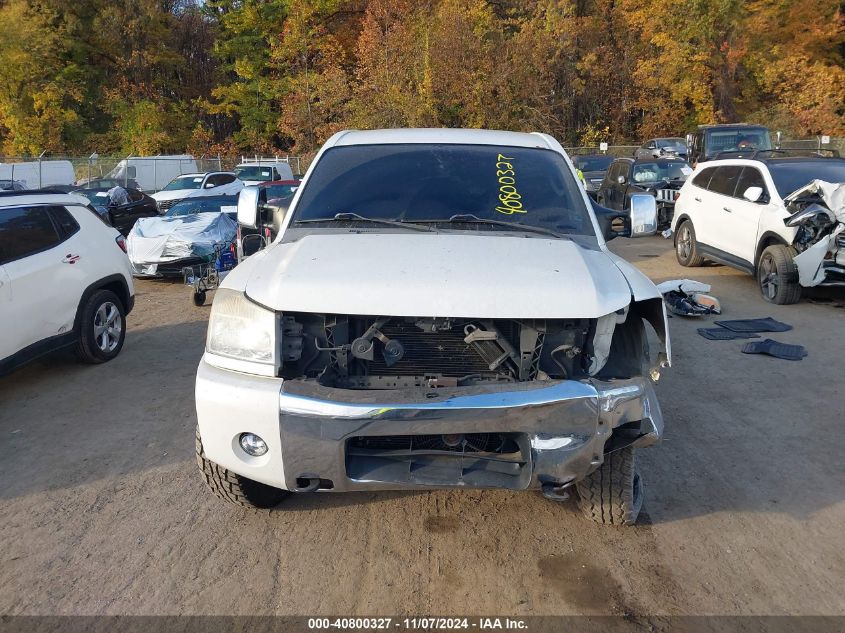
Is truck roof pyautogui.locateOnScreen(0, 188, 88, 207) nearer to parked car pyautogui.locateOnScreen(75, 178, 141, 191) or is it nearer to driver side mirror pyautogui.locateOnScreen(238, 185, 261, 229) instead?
driver side mirror pyautogui.locateOnScreen(238, 185, 261, 229)

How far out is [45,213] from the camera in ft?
21.4

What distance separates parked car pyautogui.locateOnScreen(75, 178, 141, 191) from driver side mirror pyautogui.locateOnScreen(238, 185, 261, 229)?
56.4 feet

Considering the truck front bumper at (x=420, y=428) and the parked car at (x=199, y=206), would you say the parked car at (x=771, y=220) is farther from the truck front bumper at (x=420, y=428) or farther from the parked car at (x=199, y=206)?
the parked car at (x=199, y=206)

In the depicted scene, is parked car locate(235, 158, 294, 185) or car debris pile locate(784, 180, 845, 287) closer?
car debris pile locate(784, 180, 845, 287)

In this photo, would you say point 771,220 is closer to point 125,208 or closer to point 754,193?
point 754,193

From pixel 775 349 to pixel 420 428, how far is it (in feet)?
17.3

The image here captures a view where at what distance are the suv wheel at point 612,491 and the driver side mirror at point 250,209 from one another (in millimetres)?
2804

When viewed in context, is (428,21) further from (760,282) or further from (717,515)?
(717,515)

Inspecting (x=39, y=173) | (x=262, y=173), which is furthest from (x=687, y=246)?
(x=39, y=173)

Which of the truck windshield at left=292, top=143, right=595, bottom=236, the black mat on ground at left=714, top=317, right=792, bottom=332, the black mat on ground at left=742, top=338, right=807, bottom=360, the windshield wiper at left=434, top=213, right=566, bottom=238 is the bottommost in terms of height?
the black mat on ground at left=714, top=317, right=792, bottom=332

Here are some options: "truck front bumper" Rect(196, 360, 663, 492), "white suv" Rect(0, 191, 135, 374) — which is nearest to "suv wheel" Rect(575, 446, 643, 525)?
"truck front bumper" Rect(196, 360, 663, 492)

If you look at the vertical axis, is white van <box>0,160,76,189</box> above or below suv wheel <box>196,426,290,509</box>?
above

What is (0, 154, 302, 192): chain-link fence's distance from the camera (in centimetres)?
3041

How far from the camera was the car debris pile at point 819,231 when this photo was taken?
8391mm
